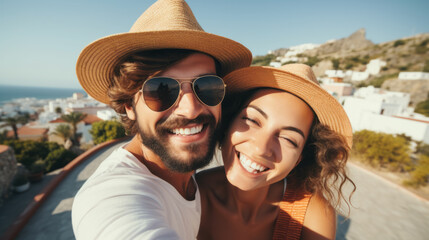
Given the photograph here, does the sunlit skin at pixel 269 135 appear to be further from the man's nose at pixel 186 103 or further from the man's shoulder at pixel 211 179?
the man's shoulder at pixel 211 179

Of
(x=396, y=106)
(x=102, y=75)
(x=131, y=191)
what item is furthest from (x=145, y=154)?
(x=396, y=106)

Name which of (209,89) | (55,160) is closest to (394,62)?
(209,89)

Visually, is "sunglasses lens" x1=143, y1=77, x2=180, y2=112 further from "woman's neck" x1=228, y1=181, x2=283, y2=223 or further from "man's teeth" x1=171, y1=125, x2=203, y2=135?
"woman's neck" x1=228, y1=181, x2=283, y2=223

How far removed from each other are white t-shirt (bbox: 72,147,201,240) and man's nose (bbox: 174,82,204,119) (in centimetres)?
51

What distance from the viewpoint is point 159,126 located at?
1487mm

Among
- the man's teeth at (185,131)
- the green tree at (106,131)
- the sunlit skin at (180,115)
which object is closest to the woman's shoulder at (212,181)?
the sunlit skin at (180,115)

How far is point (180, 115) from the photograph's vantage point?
4.77 feet

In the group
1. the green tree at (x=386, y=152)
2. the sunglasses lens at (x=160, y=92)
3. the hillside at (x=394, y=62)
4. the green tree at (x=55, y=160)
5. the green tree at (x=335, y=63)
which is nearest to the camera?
the sunglasses lens at (x=160, y=92)

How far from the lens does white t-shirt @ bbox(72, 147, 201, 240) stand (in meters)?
0.90

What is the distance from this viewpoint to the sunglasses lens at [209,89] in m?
1.48

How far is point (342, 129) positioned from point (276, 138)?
71 centimetres

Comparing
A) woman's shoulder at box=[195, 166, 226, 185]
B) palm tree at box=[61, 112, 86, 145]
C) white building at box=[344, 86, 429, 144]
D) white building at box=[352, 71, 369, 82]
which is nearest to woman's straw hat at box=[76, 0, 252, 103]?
woman's shoulder at box=[195, 166, 226, 185]

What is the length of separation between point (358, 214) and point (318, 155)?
16.1 feet

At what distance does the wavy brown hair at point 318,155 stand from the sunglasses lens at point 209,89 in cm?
27
